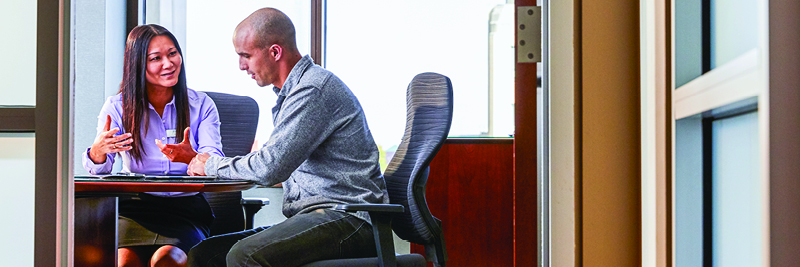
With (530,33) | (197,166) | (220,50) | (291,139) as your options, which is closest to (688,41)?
(530,33)

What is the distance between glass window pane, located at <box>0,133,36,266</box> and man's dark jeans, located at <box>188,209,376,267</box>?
75cm

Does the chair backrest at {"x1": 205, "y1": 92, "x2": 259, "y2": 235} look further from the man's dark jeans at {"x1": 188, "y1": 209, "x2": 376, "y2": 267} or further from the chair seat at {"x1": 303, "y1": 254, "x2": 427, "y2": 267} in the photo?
the chair seat at {"x1": 303, "y1": 254, "x2": 427, "y2": 267}

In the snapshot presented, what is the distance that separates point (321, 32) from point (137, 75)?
1.49 m

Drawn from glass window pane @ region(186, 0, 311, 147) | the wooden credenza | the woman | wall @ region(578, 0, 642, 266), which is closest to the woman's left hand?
the woman

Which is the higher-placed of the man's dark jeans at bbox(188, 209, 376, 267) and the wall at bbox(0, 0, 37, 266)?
the wall at bbox(0, 0, 37, 266)

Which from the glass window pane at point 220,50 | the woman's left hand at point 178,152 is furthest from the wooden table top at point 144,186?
the glass window pane at point 220,50

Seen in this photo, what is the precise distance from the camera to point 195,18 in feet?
11.7

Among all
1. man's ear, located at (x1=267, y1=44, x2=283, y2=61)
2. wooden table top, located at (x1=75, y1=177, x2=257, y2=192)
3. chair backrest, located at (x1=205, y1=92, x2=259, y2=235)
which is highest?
man's ear, located at (x1=267, y1=44, x2=283, y2=61)

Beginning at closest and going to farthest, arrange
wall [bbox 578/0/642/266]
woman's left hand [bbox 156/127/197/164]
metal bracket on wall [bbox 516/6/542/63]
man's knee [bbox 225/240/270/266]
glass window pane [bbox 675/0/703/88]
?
glass window pane [bbox 675/0/703/88]
wall [bbox 578/0/642/266]
metal bracket on wall [bbox 516/6/542/63]
man's knee [bbox 225/240/270/266]
woman's left hand [bbox 156/127/197/164]

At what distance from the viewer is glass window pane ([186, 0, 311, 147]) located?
140 inches

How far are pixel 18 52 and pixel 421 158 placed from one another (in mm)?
1257

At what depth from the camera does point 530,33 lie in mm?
1118

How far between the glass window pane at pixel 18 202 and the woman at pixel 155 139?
3.68ft

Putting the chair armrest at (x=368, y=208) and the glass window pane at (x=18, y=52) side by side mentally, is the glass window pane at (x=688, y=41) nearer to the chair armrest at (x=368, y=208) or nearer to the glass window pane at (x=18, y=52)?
the glass window pane at (x=18, y=52)
